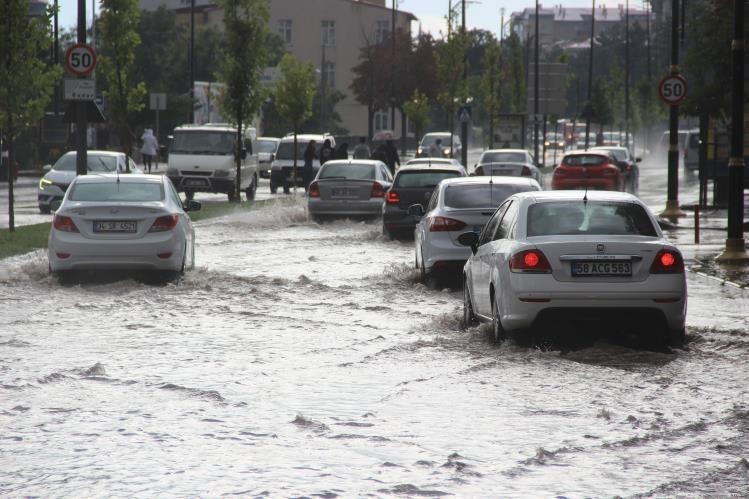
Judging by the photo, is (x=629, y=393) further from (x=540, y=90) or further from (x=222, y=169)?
(x=540, y=90)

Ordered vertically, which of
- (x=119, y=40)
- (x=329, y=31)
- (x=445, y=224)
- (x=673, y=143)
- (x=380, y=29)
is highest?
(x=380, y=29)

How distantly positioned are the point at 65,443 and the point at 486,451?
2371mm

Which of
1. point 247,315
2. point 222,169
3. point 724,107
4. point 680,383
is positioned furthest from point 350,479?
point 222,169

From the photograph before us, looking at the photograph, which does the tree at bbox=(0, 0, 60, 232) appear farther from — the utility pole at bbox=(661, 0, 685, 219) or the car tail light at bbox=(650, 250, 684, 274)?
the car tail light at bbox=(650, 250, 684, 274)

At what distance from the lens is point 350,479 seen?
7.59 m

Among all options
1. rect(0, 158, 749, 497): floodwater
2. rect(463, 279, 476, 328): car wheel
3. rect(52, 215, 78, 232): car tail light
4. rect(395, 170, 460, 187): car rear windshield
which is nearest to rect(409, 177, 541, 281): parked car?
rect(0, 158, 749, 497): floodwater

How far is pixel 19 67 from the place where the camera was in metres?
27.3

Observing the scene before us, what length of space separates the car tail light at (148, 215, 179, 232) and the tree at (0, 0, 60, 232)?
354 inches

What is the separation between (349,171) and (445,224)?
545 inches

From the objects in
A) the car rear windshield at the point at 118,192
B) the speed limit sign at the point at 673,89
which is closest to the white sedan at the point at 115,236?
the car rear windshield at the point at 118,192

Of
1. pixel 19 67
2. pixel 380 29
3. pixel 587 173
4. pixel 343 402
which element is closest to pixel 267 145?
pixel 587 173

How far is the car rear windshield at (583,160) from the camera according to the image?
139ft

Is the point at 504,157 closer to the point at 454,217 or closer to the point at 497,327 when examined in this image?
the point at 454,217

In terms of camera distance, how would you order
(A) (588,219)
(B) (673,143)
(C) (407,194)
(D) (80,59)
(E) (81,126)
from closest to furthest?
(A) (588,219) < (C) (407,194) < (D) (80,59) < (E) (81,126) < (B) (673,143)
